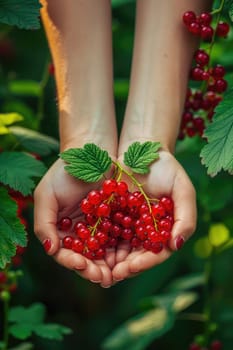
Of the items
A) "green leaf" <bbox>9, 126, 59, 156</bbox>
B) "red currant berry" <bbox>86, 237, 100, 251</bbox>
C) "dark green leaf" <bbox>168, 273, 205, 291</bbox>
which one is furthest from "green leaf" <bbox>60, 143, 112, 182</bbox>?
"dark green leaf" <bbox>168, 273, 205, 291</bbox>

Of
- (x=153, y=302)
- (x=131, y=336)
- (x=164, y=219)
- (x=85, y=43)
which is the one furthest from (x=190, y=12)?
(x=131, y=336)

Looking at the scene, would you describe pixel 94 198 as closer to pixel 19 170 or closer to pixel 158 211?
pixel 158 211

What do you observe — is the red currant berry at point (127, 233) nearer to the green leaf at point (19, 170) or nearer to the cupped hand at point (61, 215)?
the cupped hand at point (61, 215)

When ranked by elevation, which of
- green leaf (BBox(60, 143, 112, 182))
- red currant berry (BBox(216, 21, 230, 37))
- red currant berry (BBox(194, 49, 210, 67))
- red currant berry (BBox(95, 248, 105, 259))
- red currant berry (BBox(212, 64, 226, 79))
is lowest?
red currant berry (BBox(95, 248, 105, 259))

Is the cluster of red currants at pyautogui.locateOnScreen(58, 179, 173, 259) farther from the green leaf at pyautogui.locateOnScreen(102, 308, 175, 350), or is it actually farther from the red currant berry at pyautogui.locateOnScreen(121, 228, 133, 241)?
the green leaf at pyautogui.locateOnScreen(102, 308, 175, 350)

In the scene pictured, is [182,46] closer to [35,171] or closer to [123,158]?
[123,158]

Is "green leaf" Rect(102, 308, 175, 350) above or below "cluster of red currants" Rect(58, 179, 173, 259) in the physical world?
below

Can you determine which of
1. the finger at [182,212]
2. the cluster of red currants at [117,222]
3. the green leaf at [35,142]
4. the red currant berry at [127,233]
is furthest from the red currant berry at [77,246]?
the green leaf at [35,142]
